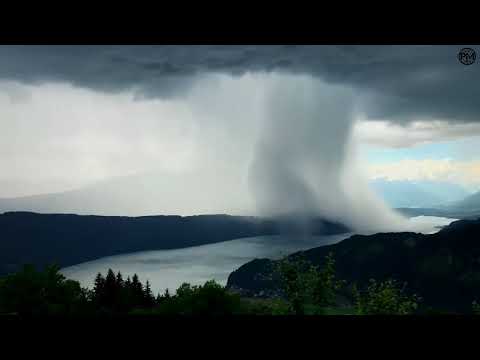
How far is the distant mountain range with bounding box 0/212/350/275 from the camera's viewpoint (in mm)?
10078

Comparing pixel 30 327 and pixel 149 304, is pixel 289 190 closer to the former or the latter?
pixel 149 304

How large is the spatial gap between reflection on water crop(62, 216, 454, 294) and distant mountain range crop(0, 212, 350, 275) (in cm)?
28

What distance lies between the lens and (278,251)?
10.6 meters

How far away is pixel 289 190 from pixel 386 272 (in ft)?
39.0

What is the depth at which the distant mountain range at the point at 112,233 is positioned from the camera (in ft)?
33.1

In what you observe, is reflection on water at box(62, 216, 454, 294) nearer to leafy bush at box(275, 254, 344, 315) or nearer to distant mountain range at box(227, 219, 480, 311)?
distant mountain range at box(227, 219, 480, 311)

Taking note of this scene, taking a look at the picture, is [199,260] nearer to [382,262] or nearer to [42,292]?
[42,292]

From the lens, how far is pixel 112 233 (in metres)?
11.9

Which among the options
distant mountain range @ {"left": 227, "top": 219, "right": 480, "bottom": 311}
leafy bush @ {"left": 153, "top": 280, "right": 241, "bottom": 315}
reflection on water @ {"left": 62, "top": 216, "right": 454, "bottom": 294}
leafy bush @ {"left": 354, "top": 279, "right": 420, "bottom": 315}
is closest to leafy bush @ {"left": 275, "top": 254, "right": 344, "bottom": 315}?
distant mountain range @ {"left": 227, "top": 219, "right": 480, "bottom": 311}

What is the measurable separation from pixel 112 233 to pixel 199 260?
10.6 ft

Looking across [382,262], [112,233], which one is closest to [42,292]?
[112,233]

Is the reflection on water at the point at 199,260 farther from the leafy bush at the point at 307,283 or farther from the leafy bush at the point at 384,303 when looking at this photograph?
the leafy bush at the point at 384,303

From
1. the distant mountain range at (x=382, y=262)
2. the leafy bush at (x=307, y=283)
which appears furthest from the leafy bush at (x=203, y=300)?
the leafy bush at (x=307, y=283)
